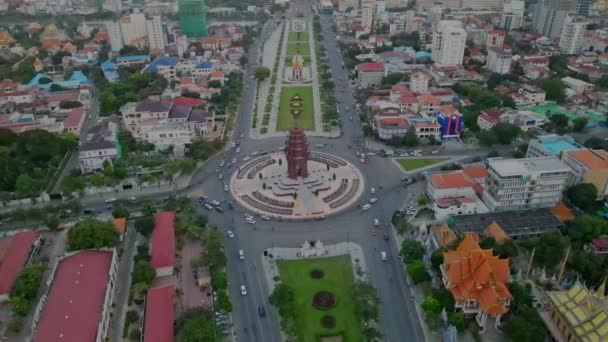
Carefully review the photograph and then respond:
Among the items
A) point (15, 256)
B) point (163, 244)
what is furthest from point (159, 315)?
point (15, 256)

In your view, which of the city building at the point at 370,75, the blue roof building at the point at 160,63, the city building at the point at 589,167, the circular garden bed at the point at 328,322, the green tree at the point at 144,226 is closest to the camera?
the circular garden bed at the point at 328,322

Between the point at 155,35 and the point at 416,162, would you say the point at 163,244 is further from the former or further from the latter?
the point at 155,35

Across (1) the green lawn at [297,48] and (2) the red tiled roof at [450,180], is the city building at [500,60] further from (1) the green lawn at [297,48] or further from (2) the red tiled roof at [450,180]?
(2) the red tiled roof at [450,180]

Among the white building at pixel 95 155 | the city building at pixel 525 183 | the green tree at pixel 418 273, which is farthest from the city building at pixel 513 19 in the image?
the white building at pixel 95 155

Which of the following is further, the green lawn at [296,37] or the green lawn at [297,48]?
the green lawn at [296,37]

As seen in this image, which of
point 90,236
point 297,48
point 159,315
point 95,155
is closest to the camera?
point 159,315

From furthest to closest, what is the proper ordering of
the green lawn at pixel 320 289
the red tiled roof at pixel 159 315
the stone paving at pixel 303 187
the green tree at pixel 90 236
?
the stone paving at pixel 303 187, the green tree at pixel 90 236, the green lawn at pixel 320 289, the red tiled roof at pixel 159 315

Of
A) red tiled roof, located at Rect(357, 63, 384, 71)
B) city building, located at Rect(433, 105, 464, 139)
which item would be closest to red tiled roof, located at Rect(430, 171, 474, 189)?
city building, located at Rect(433, 105, 464, 139)

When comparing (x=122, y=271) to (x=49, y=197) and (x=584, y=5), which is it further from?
(x=584, y=5)
